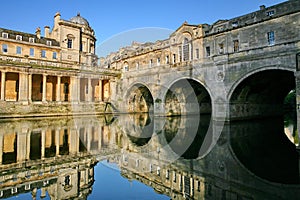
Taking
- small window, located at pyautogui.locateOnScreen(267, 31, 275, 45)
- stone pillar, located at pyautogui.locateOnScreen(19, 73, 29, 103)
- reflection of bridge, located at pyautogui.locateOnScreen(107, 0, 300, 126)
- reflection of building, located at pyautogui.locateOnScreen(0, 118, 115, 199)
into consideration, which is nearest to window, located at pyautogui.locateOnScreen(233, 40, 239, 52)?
reflection of bridge, located at pyautogui.locateOnScreen(107, 0, 300, 126)

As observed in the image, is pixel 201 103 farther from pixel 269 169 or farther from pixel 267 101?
pixel 269 169

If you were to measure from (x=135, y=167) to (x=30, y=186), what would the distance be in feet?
12.0

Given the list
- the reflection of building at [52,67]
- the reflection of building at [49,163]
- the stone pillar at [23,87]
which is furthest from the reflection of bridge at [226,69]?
the stone pillar at [23,87]

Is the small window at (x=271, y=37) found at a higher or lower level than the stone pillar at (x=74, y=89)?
higher

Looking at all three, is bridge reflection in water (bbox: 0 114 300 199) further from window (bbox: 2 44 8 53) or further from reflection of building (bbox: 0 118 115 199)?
window (bbox: 2 44 8 53)

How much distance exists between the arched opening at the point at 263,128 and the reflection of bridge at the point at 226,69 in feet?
0.51

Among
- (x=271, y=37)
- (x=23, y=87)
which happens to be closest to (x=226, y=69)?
(x=271, y=37)

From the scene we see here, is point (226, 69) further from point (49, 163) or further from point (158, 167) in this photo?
point (49, 163)

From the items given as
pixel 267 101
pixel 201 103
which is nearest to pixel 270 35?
pixel 267 101

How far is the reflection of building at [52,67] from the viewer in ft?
90.6

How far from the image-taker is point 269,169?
306 inches

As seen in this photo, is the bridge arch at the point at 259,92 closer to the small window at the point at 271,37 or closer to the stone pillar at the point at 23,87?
the small window at the point at 271,37

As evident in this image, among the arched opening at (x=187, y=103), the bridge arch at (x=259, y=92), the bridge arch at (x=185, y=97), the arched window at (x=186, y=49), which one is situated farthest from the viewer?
the arched window at (x=186, y=49)

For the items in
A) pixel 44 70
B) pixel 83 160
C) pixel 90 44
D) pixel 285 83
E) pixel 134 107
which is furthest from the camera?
pixel 90 44
